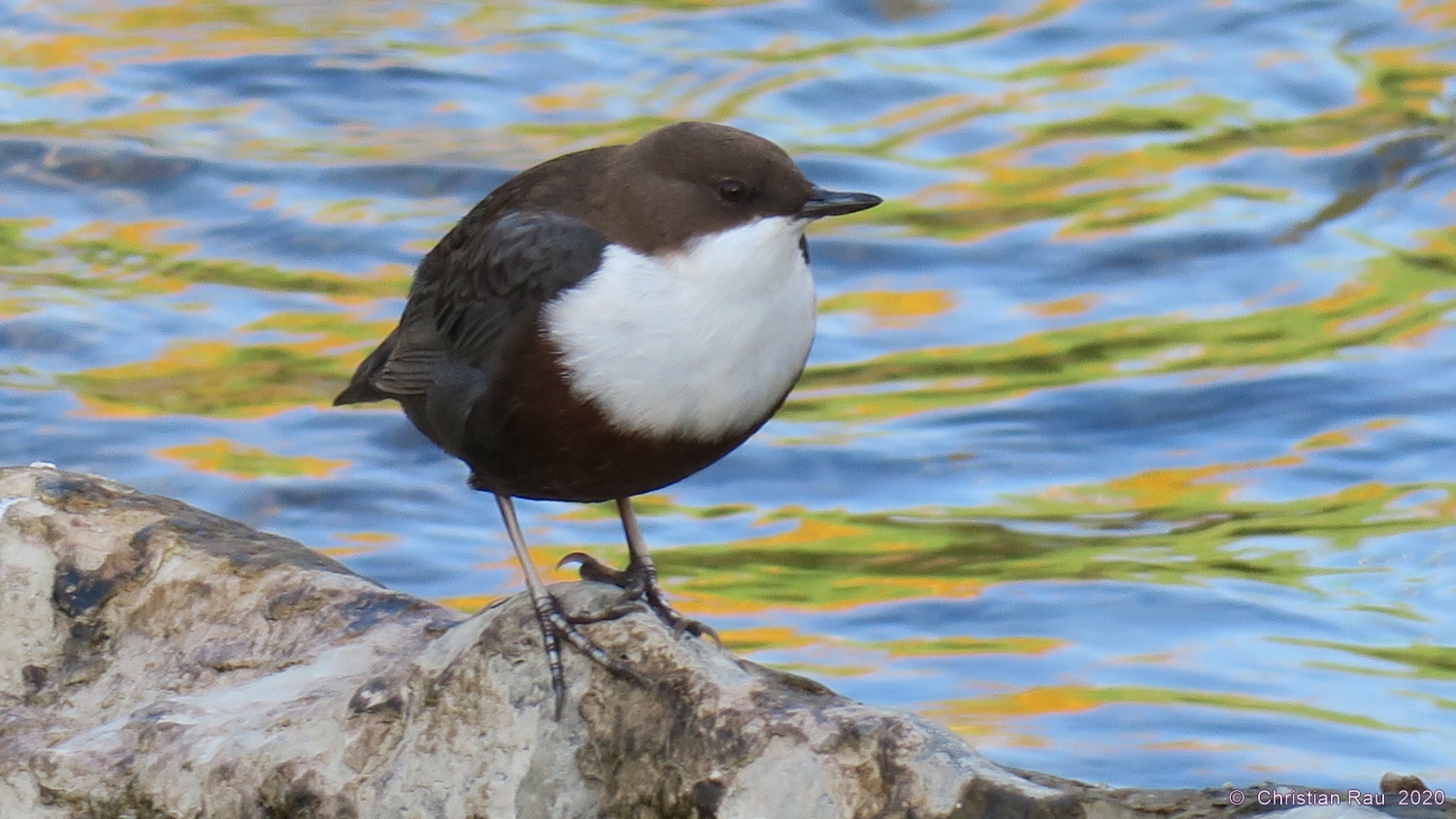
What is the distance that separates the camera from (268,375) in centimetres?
796

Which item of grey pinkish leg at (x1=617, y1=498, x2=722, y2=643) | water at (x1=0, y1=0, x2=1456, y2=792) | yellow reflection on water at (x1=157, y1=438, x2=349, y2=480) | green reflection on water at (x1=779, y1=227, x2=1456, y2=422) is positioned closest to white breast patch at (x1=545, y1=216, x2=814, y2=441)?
grey pinkish leg at (x1=617, y1=498, x2=722, y2=643)

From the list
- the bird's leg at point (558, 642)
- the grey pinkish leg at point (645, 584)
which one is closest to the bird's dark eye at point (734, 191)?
the grey pinkish leg at point (645, 584)

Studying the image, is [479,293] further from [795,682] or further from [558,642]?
[795,682]

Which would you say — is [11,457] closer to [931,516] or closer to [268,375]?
[268,375]

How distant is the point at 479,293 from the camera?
4.27 meters

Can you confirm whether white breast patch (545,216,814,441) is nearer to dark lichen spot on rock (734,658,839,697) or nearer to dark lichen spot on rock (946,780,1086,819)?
dark lichen spot on rock (734,658,839,697)

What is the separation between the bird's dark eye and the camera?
394 cm

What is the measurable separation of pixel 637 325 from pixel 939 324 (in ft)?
15.5

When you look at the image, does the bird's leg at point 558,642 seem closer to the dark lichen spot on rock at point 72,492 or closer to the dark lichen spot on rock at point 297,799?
the dark lichen spot on rock at point 297,799

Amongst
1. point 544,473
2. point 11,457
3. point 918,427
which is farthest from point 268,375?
point 544,473

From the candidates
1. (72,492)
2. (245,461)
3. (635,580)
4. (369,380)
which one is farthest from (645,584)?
(245,461)

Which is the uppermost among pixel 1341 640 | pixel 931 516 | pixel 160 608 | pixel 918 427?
pixel 918 427

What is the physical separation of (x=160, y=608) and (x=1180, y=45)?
25.1ft

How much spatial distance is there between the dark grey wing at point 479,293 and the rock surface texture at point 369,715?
18.4 inches
